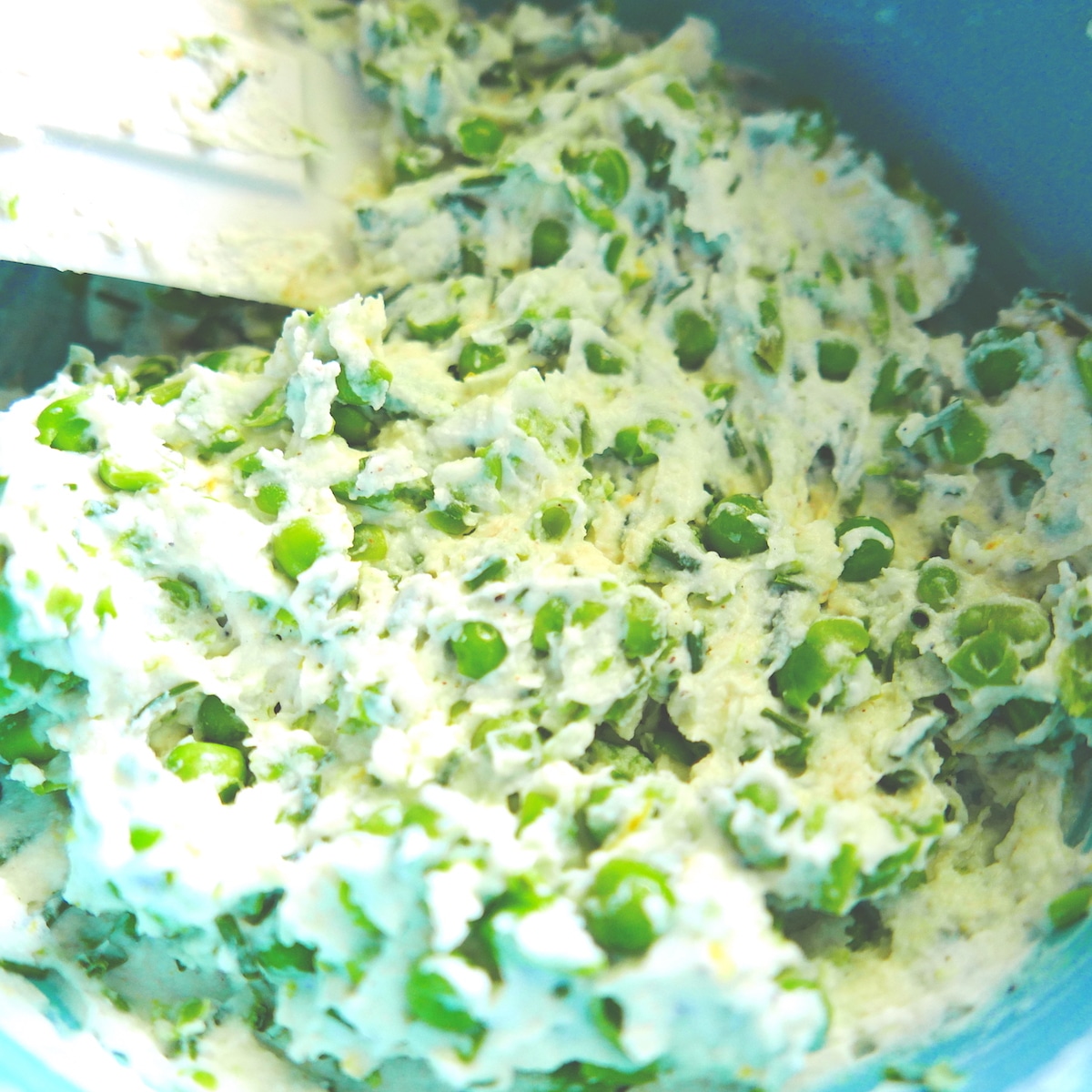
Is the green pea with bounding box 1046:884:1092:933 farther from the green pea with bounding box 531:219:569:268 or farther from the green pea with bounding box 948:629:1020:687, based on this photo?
the green pea with bounding box 531:219:569:268

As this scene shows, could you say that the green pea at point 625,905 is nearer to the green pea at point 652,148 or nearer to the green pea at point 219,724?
the green pea at point 219,724

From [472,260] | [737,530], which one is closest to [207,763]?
[737,530]

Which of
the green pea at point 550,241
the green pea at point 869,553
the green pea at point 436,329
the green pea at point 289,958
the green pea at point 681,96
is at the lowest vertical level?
the green pea at point 289,958

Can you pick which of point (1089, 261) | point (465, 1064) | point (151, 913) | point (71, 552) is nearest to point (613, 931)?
point (465, 1064)

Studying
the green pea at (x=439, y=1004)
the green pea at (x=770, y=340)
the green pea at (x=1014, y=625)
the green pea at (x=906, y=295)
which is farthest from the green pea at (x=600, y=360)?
the green pea at (x=439, y=1004)

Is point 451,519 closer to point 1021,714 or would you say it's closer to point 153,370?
point 153,370

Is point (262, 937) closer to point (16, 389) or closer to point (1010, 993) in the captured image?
point (1010, 993)
